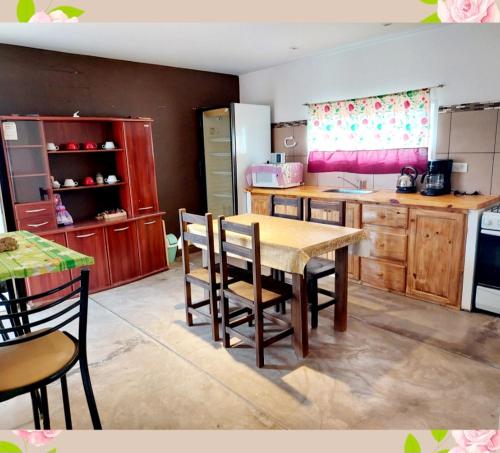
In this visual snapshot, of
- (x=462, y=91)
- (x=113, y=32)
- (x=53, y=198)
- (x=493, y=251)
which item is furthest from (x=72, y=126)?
(x=493, y=251)

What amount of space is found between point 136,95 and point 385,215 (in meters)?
3.07

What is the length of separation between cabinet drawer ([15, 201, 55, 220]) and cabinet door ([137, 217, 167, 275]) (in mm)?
874

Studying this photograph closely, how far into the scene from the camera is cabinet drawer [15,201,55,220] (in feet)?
10.9

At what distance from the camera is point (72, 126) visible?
3826 mm

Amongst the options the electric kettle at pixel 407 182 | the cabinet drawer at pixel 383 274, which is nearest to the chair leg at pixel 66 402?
the cabinet drawer at pixel 383 274

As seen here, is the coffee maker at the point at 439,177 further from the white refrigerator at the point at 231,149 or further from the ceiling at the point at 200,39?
the white refrigerator at the point at 231,149

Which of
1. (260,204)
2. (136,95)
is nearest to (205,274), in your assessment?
(260,204)

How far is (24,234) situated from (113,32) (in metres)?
1.92

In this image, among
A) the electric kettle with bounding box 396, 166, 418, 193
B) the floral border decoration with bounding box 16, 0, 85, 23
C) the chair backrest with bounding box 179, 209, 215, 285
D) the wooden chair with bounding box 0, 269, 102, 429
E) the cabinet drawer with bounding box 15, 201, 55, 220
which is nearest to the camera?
the floral border decoration with bounding box 16, 0, 85, 23

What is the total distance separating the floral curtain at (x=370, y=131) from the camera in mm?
3697

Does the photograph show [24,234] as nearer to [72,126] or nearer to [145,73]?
[72,126]

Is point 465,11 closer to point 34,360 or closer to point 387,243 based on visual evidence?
point 34,360

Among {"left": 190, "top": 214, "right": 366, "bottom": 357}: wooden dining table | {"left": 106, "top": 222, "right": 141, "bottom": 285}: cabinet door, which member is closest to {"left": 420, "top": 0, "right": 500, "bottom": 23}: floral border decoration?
{"left": 190, "top": 214, "right": 366, "bottom": 357}: wooden dining table

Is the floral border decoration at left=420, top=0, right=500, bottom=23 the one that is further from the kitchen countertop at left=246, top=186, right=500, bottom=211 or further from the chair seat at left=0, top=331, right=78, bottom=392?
the kitchen countertop at left=246, top=186, right=500, bottom=211
